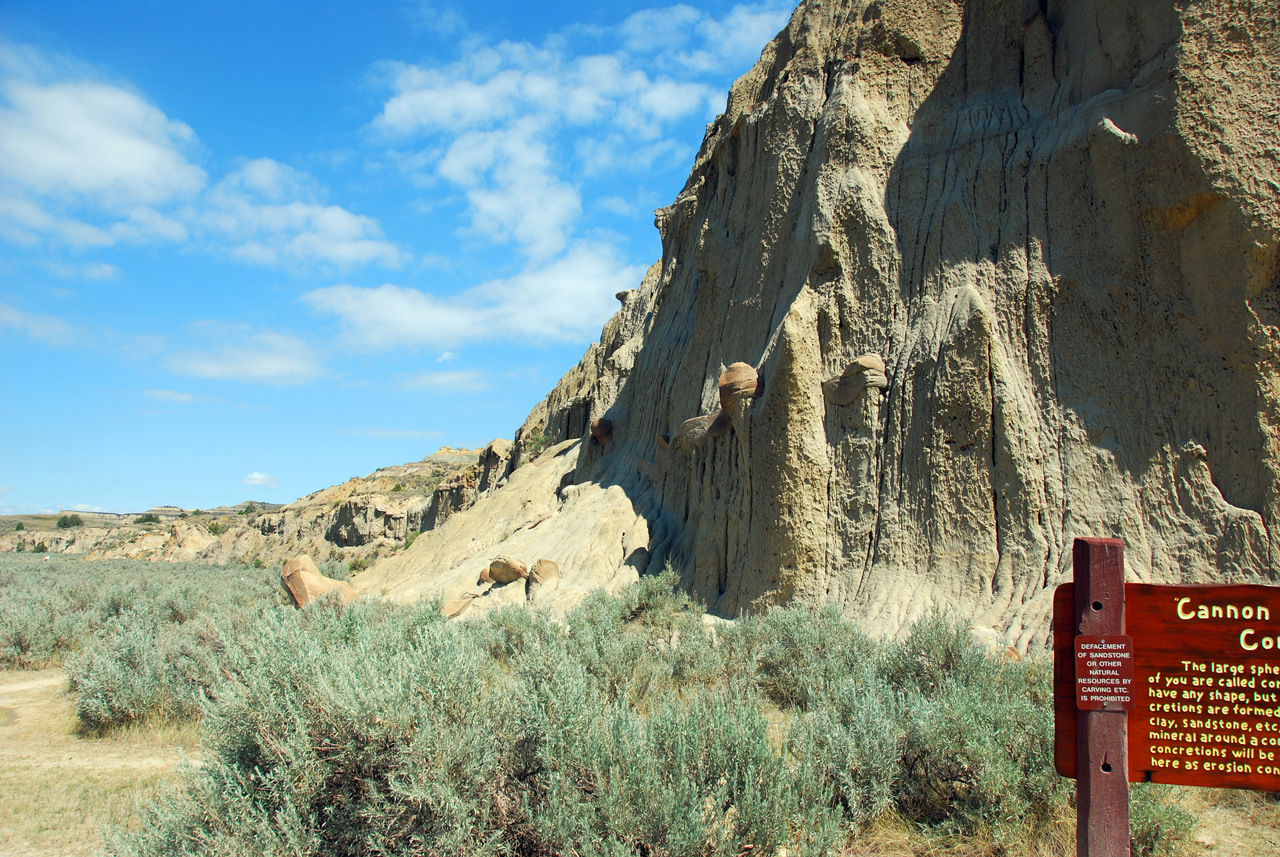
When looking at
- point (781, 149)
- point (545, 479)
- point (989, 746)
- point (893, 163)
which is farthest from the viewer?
point (545, 479)

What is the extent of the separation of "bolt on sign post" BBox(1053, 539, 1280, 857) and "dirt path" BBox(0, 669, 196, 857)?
443 cm

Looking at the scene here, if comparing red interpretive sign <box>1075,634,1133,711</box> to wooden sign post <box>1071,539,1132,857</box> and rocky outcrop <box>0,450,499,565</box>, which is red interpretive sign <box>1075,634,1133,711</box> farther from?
rocky outcrop <box>0,450,499,565</box>

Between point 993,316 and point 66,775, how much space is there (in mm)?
10826

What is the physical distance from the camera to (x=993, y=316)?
9.56 metres

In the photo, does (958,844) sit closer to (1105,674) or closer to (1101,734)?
(1101,734)

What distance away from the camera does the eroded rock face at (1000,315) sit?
25.8 feet

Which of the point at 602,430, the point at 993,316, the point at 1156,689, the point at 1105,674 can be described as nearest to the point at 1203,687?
the point at 1156,689

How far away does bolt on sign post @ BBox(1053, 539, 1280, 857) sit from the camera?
2844 millimetres

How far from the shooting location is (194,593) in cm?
1394

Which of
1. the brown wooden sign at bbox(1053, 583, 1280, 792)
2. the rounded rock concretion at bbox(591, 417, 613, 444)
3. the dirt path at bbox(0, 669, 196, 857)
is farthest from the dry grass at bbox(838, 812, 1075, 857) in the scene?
the rounded rock concretion at bbox(591, 417, 613, 444)

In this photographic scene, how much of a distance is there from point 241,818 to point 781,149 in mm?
12718

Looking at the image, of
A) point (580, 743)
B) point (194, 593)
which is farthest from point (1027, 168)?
point (194, 593)

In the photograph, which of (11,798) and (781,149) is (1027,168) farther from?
(11,798)

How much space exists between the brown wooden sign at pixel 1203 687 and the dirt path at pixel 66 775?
15.3 feet
